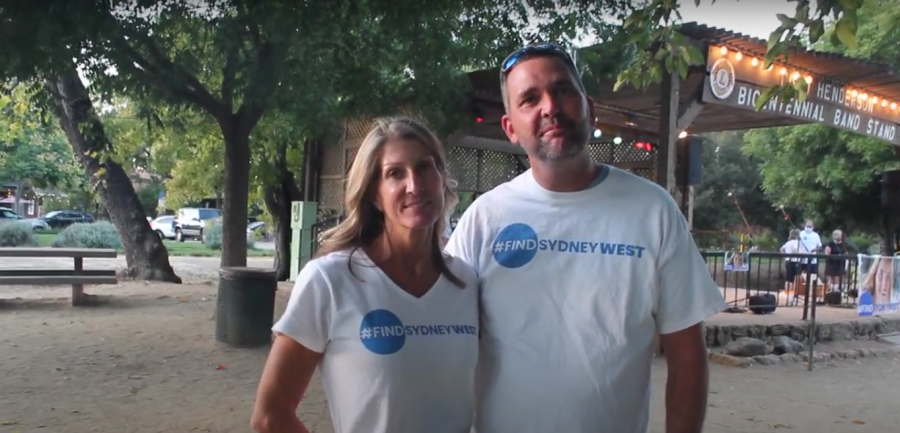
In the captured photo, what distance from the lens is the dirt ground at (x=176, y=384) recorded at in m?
5.15

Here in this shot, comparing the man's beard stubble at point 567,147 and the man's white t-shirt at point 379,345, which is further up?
the man's beard stubble at point 567,147

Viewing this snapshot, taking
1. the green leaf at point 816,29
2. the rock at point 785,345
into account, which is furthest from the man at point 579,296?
the rock at point 785,345

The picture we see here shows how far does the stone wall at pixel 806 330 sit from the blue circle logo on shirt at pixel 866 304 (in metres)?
0.16

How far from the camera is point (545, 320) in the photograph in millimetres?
1750

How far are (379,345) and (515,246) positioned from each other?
1.35 feet

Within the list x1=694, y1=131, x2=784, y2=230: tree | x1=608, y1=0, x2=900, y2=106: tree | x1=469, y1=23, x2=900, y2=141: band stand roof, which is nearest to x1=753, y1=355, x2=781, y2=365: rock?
x1=469, y1=23, x2=900, y2=141: band stand roof

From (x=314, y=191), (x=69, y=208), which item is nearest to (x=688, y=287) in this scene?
Result: (x=314, y=191)

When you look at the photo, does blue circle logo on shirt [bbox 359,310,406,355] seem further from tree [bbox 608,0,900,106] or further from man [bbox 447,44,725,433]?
tree [bbox 608,0,900,106]

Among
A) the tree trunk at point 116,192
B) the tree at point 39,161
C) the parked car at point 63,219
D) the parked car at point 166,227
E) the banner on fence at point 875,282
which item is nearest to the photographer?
the banner on fence at point 875,282

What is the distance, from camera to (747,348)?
28.5ft

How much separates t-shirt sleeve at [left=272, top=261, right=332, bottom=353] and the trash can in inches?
242

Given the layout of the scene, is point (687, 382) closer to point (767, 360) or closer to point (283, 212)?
point (767, 360)

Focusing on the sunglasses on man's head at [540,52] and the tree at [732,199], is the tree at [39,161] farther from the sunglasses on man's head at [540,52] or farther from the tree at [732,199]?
the sunglasses on man's head at [540,52]

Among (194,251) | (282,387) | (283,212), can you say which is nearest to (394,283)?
(282,387)
